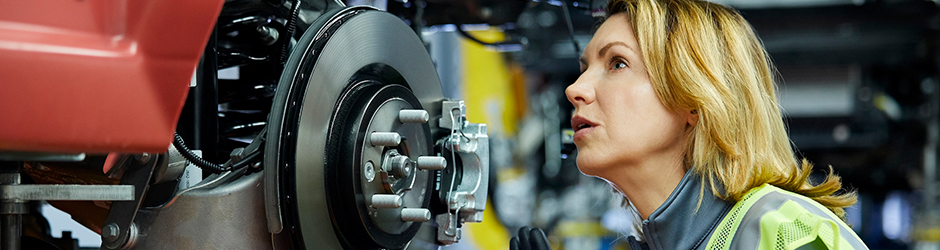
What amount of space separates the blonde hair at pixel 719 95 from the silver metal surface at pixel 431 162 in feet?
1.12

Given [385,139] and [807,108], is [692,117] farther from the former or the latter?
[807,108]

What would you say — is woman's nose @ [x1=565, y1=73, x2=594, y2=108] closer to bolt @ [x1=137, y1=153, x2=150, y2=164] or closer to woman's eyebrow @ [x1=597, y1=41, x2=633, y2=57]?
woman's eyebrow @ [x1=597, y1=41, x2=633, y2=57]

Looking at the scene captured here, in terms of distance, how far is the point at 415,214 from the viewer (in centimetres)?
114

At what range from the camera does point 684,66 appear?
112 centimetres

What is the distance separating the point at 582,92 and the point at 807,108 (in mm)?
5489

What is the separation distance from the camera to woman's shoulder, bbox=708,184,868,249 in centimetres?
92

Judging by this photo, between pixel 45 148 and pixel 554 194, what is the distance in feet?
21.0

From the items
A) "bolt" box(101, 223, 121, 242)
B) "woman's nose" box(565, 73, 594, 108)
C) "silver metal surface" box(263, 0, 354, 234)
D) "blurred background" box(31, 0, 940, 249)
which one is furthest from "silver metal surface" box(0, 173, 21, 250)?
"blurred background" box(31, 0, 940, 249)

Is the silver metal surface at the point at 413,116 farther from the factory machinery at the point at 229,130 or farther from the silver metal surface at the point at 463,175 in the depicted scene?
the silver metal surface at the point at 463,175

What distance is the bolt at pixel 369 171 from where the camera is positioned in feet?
3.49

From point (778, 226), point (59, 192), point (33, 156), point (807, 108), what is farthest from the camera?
point (807, 108)

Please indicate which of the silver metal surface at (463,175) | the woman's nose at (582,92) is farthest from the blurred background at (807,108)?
the woman's nose at (582,92)

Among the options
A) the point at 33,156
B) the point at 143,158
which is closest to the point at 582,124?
the point at 143,158

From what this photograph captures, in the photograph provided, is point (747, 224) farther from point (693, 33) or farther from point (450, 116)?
point (450, 116)
